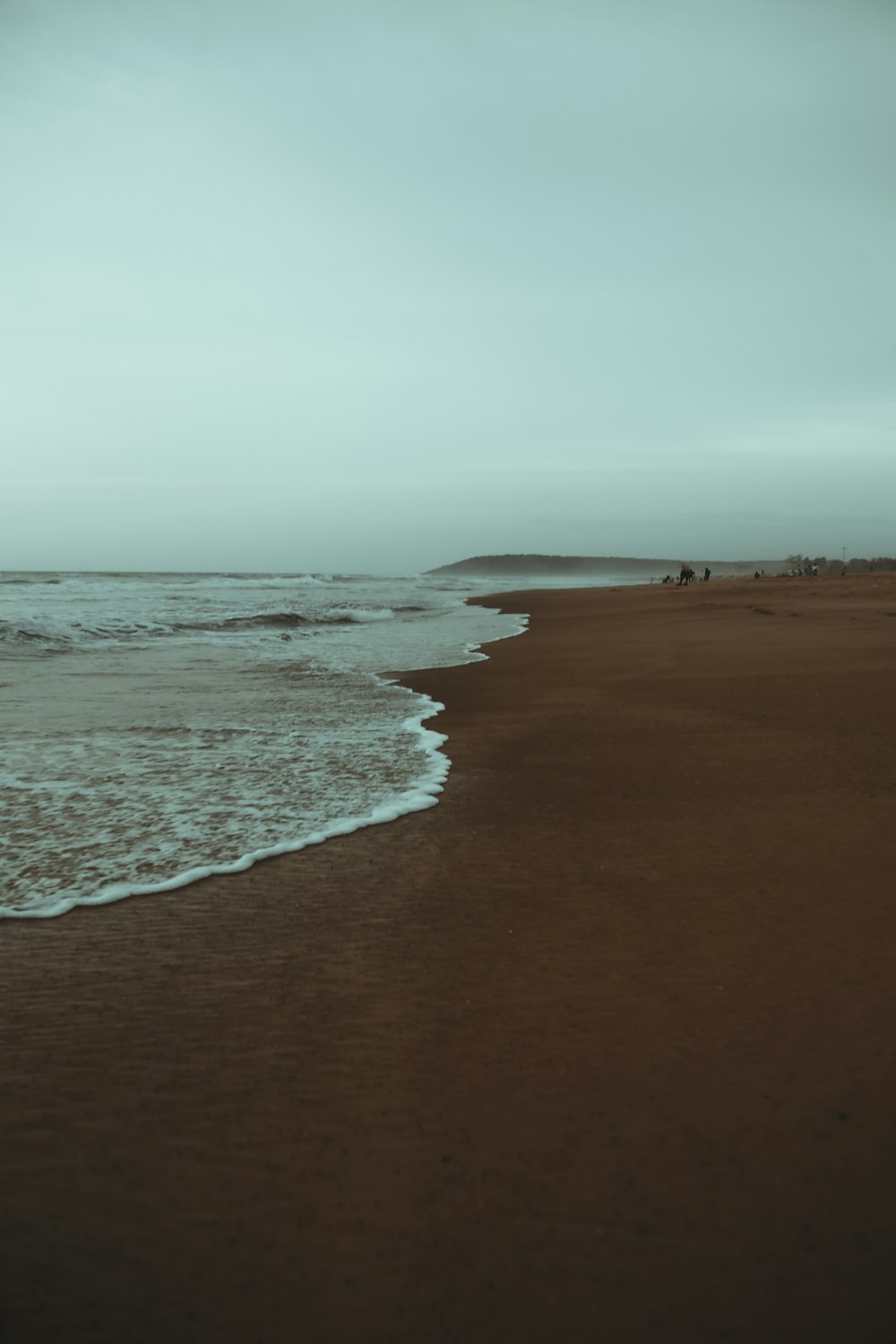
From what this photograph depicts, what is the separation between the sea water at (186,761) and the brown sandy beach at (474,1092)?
40 centimetres

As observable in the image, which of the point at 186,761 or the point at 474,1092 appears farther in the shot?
the point at 186,761

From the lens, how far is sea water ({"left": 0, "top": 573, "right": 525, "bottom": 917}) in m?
4.00

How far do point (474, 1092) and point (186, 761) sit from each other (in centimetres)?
428

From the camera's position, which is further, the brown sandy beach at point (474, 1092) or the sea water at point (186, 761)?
the sea water at point (186, 761)

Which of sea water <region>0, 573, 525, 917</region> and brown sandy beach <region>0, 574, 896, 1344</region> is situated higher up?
sea water <region>0, 573, 525, 917</region>

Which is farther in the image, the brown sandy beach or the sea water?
the sea water

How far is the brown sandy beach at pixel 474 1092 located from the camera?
163cm

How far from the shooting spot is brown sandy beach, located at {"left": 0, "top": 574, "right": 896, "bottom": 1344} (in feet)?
5.34

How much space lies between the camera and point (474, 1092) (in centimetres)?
220

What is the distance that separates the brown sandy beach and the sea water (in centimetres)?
40

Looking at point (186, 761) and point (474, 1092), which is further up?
point (186, 761)

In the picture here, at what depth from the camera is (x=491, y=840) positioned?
4258mm

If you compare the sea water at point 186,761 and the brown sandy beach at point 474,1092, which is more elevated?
the sea water at point 186,761

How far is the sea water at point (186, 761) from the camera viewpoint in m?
4.00
